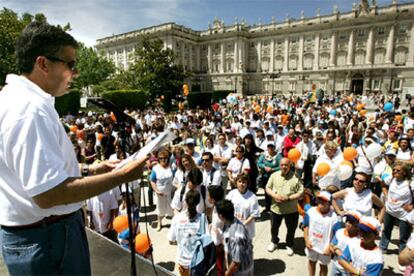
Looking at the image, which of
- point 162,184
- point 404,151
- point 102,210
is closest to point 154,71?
point 162,184

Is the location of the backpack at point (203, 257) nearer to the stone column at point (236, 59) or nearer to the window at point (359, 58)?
the window at point (359, 58)

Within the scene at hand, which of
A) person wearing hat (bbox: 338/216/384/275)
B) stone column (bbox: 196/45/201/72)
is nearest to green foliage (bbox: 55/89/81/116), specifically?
person wearing hat (bbox: 338/216/384/275)

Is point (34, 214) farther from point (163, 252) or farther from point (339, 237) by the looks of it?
point (163, 252)

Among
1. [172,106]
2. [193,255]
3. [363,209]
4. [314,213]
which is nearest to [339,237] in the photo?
[314,213]

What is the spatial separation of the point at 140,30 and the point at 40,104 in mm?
77789

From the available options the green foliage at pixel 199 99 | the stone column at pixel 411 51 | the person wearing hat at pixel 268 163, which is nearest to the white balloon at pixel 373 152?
the person wearing hat at pixel 268 163

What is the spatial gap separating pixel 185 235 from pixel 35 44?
300cm

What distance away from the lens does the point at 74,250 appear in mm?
1430

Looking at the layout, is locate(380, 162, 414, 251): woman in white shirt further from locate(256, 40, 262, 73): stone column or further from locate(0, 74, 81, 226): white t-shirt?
locate(256, 40, 262, 73): stone column

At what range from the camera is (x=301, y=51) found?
62.9 m

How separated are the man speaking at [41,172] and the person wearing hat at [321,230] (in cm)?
Answer: 345

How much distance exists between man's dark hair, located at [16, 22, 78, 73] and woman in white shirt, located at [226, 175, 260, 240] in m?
3.85

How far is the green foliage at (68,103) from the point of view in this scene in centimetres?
2764

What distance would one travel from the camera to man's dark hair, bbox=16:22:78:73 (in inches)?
51.1
